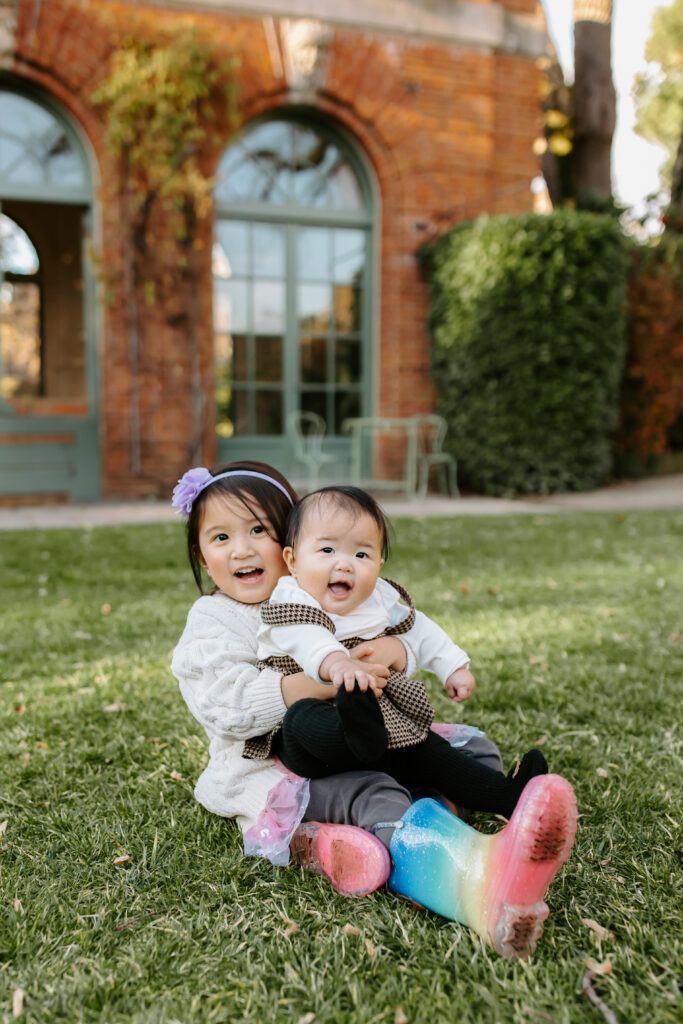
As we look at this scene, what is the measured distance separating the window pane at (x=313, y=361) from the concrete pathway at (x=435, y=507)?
1506 mm

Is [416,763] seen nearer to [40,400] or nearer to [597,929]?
→ [597,929]

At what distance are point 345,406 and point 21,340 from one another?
14.2ft

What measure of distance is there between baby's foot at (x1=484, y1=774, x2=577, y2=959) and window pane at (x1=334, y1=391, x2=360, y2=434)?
→ 8.33 metres

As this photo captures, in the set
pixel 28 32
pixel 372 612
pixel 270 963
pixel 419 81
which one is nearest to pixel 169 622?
pixel 372 612

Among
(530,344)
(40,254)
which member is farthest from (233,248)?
(40,254)

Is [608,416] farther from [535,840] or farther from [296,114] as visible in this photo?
[535,840]

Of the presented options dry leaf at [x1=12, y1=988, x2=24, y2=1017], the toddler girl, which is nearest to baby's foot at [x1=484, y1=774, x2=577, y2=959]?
the toddler girl

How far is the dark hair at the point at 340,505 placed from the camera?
1592 mm

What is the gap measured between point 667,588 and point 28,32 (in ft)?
23.6

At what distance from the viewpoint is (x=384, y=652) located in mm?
1637

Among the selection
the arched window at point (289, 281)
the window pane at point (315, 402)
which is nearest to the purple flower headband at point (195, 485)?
the arched window at point (289, 281)

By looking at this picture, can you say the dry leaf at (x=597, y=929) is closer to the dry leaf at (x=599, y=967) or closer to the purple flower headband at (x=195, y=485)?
the dry leaf at (x=599, y=967)

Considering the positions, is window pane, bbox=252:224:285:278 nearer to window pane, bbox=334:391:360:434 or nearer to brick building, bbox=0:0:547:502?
brick building, bbox=0:0:547:502

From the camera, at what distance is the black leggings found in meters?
1.46
